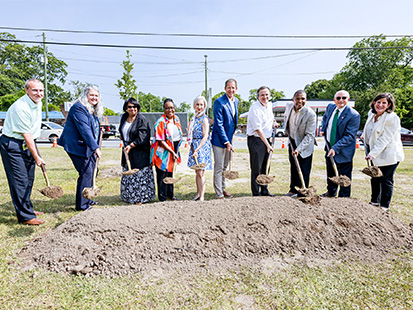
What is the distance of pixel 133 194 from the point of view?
13.4 ft

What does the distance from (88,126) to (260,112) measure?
8.17 feet

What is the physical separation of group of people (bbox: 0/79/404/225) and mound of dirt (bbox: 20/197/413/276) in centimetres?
86

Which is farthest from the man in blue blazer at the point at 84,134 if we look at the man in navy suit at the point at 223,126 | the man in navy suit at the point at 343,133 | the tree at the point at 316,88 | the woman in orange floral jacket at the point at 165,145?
the tree at the point at 316,88

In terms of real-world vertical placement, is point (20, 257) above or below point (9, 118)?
below

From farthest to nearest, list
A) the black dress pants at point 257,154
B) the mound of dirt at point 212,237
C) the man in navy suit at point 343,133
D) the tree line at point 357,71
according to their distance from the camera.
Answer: the tree line at point 357,71
the black dress pants at point 257,154
the man in navy suit at point 343,133
the mound of dirt at point 212,237

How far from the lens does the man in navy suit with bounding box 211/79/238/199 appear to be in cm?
380

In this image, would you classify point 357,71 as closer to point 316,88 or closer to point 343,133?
point 316,88

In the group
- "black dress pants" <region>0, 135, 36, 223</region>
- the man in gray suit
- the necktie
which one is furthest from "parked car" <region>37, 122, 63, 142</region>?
the necktie

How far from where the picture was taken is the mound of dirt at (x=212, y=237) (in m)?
2.32

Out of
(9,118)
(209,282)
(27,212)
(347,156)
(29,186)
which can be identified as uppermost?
(9,118)

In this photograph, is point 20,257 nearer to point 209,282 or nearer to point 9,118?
point 9,118

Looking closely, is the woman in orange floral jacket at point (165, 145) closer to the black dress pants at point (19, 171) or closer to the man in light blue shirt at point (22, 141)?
the man in light blue shirt at point (22, 141)

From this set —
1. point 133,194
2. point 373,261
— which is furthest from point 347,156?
point 133,194

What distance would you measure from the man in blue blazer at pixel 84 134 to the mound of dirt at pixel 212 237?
0.90 m
